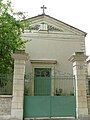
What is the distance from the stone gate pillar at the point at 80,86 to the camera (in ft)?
33.6

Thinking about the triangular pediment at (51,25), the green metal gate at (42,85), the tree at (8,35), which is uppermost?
the triangular pediment at (51,25)

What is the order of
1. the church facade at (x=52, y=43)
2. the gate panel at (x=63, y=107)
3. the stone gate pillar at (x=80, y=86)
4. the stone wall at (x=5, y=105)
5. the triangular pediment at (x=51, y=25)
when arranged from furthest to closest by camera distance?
the triangular pediment at (x=51, y=25)
the church facade at (x=52, y=43)
the gate panel at (x=63, y=107)
the stone gate pillar at (x=80, y=86)
the stone wall at (x=5, y=105)

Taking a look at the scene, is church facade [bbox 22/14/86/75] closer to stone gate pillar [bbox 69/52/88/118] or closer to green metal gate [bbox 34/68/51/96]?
green metal gate [bbox 34/68/51/96]

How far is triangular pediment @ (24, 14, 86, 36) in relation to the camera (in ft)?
56.7

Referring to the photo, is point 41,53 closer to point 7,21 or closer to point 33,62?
point 33,62

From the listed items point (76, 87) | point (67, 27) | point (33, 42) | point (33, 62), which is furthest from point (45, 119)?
point (67, 27)

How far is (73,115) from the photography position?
1045 centimetres

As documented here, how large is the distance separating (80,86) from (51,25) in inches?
324

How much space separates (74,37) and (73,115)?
27.9 ft

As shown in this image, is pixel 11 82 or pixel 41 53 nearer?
pixel 11 82

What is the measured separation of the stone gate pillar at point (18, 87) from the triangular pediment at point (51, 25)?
7.12m

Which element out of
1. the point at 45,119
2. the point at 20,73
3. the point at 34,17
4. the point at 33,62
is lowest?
the point at 45,119

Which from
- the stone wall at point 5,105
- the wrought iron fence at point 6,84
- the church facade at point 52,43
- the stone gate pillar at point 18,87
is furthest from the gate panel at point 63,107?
the church facade at point 52,43

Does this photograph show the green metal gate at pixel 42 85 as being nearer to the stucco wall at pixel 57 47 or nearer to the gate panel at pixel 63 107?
the gate panel at pixel 63 107
